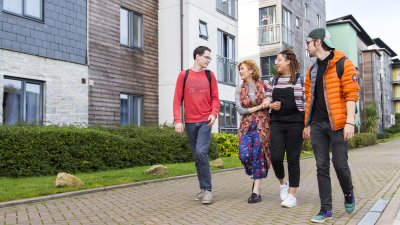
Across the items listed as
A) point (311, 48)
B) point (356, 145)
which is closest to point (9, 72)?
point (311, 48)

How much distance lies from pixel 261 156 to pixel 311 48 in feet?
5.83

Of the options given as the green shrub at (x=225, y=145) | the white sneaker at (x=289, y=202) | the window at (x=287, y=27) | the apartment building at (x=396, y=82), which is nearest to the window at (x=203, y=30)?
the green shrub at (x=225, y=145)

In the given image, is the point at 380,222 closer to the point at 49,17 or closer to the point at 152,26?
the point at 49,17

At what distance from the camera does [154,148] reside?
43.2 feet

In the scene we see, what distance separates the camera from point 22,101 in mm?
12406

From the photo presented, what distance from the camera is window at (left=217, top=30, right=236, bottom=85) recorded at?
2142 cm

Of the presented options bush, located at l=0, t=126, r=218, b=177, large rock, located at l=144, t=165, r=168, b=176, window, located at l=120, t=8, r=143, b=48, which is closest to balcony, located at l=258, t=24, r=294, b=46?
window, located at l=120, t=8, r=143, b=48

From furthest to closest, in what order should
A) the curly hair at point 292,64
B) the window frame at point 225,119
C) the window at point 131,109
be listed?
1. the window frame at point 225,119
2. the window at point 131,109
3. the curly hair at point 292,64

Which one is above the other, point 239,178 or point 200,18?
point 200,18

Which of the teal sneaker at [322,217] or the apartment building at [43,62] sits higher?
the apartment building at [43,62]

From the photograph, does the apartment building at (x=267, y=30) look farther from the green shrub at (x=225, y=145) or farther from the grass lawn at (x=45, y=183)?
the grass lawn at (x=45, y=183)

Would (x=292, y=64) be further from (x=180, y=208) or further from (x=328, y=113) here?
(x=180, y=208)

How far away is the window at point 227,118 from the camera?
69.5 feet

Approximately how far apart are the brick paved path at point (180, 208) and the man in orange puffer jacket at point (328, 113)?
0.40 meters
